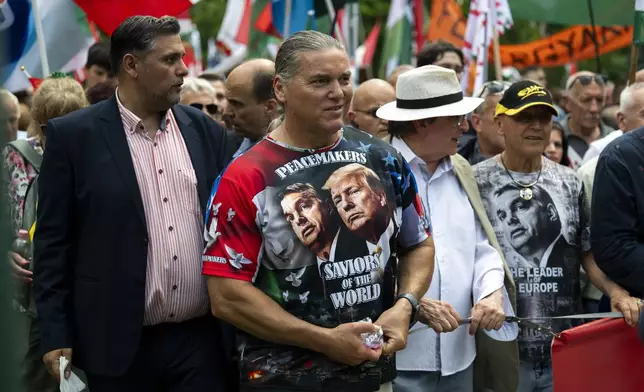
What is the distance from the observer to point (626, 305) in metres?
5.37

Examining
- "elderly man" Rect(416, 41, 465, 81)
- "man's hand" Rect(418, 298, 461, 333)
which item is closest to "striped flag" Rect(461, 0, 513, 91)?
"elderly man" Rect(416, 41, 465, 81)

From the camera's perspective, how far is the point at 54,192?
4617 mm

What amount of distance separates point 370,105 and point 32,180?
2.51 meters

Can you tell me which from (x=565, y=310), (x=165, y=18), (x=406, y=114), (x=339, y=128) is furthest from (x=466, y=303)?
(x=165, y=18)

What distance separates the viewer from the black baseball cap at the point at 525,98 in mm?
6116

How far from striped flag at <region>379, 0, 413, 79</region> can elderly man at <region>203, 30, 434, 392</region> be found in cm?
1008

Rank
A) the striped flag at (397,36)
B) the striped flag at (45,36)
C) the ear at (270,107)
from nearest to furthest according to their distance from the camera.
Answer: the ear at (270,107)
the striped flag at (45,36)
the striped flag at (397,36)

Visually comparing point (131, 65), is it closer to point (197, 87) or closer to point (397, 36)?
point (197, 87)

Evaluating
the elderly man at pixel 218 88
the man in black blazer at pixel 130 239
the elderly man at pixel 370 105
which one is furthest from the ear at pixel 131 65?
the elderly man at pixel 218 88

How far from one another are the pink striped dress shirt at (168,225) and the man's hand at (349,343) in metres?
0.89

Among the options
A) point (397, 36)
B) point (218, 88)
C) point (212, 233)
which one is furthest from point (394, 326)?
point (397, 36)

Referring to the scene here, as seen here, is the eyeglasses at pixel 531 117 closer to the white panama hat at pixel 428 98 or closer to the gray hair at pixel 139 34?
the white panama hat at pixel 428 98

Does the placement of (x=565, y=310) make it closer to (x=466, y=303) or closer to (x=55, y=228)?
(x=466, y=303)

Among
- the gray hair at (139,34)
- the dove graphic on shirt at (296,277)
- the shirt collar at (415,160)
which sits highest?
the gray hair at (139,34)
